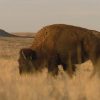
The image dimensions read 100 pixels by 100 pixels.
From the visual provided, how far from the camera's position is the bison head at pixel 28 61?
9992 millimetres

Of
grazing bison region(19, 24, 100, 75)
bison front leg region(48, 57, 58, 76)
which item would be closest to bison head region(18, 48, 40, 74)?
grazing bison region(19, 24, 100, 75)

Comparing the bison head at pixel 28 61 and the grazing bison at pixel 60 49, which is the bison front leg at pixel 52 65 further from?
the bison head at pixel 28 61

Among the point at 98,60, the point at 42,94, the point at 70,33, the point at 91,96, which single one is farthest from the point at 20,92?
the point at 70,33

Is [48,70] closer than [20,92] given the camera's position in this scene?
No

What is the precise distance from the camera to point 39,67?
10133 millimetres

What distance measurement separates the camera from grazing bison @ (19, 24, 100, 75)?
1014cm

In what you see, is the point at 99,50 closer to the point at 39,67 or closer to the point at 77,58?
the point at 77,58

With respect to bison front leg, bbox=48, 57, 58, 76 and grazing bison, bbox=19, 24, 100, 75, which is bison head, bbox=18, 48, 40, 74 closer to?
grazing bison, bbox=19, 24, 100, 75

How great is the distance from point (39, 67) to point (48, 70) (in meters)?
0.23

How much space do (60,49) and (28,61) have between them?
0.86 meters

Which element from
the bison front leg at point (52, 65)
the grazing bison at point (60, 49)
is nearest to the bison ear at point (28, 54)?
the grazing bison at point (60, 49)

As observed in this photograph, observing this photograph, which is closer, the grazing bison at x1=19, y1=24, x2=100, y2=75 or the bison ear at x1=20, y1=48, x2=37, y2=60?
the bison ear at x1=20, y1=48, x2=37, y2=60

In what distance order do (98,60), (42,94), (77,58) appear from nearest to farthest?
(42,94) < (98,60) < (77,58)

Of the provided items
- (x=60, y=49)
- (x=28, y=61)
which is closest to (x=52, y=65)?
(x=60, y=49)
